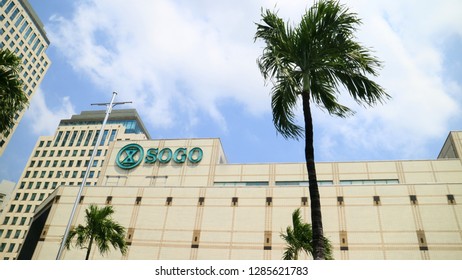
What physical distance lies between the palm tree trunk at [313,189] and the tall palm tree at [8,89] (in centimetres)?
1304

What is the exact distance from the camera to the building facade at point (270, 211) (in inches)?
1262

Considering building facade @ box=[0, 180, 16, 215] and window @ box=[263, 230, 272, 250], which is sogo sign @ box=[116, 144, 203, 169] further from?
building facade @ box=[0, 180, 16, 215]

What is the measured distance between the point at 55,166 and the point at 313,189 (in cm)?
10727

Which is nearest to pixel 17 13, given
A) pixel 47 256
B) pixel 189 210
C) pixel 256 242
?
pixel 47 256

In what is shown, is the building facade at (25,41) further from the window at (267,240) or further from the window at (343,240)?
the window at (343,240)

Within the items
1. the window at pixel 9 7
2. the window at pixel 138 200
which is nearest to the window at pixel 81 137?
the window at pixel 9 7

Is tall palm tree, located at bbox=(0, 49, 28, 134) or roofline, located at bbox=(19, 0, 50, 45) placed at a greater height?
roofline, located at bbox=(19, 0, 50, 45)

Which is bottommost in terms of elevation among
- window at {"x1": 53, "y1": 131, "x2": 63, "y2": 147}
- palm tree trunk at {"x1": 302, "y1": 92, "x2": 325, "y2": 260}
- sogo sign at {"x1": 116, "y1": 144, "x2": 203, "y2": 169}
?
palm tree trunk at {"x1": 302, "y1": 92, "x2": 325, "y2": 260}

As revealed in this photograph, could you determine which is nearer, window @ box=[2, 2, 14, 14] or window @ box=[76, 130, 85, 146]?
window @ box=[2, 2, 14, 14]

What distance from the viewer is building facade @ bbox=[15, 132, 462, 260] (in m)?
32.1

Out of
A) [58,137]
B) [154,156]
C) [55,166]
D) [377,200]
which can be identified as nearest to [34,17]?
[58,137]

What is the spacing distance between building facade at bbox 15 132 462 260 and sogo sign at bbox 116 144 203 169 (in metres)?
2.37

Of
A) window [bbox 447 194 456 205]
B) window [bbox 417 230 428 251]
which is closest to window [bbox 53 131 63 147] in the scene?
window [bbox 417 230 428 251]
